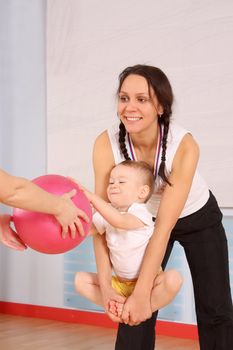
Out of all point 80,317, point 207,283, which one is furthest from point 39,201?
point 80,317

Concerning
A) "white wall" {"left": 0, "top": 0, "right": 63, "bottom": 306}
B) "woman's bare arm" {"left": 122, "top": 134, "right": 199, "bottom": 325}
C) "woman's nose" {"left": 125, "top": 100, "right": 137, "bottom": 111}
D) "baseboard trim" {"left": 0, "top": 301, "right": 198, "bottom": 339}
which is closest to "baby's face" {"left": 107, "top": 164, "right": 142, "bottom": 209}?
"woman's bare arm" {"left": 122, "top": 134, "right": 199, "bottom": 325}

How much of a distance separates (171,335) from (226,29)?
1873 millimetres

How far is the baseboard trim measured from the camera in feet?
13.0

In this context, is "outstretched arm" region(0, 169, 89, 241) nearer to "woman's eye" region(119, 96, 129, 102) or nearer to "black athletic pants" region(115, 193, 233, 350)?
"woman's eye" region(119, 96, 129, 102)

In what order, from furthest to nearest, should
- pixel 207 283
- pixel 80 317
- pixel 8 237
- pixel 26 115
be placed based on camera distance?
pixel 26 115
pixel 80 317
pixel 207 283
pixel 8 237

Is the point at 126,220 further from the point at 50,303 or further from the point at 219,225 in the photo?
the point at 50,303

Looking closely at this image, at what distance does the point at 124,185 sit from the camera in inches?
95.0

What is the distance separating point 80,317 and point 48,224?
2454 mm

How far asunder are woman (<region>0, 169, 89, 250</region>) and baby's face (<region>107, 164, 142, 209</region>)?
283mm

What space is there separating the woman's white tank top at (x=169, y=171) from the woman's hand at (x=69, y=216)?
421 millimetres

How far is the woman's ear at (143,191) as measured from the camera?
7.97 ft

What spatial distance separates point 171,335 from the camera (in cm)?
400

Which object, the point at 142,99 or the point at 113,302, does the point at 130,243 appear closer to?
the point at 113,302

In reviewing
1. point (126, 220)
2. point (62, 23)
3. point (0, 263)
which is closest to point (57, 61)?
point (62, 23)
